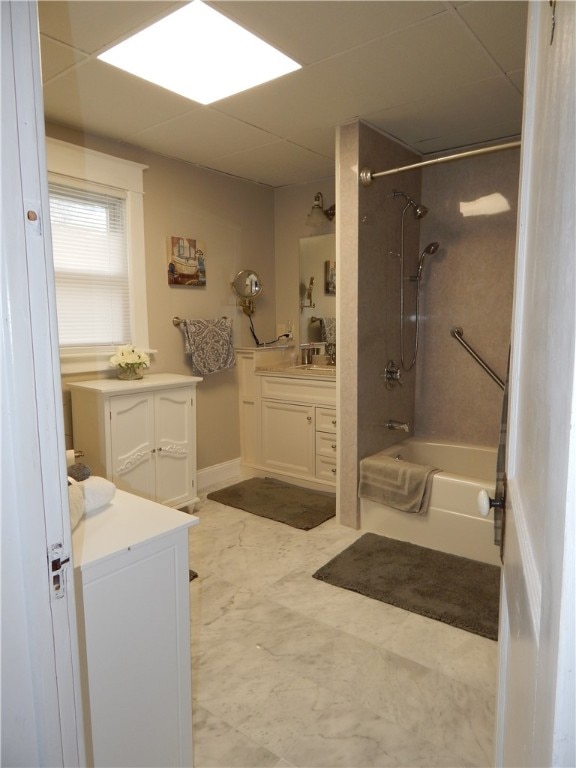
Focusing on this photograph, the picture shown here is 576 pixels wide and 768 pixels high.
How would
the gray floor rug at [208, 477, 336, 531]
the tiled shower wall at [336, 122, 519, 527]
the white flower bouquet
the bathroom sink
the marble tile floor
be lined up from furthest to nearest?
1. the bathroom sink
2. the gray floor rug at [208, 477, 336, 531]
3. the white flower bouquet
4. the tiled shower wall at [336, 122, 519, 527]
5. the marble tile floor

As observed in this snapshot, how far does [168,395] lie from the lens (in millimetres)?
2979

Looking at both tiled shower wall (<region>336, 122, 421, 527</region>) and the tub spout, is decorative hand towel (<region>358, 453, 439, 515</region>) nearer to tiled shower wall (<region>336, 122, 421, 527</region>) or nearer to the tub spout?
tiled shower wall (<region>336, 122, 421, 527</region>)

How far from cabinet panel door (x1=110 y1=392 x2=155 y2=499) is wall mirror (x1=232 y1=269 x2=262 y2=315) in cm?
124

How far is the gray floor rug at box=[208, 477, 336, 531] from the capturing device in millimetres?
3096

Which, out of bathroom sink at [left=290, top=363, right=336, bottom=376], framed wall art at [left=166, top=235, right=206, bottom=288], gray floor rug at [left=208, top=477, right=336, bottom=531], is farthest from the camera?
bathroom sink at [left=290, top=363, right=336, bottom=376]

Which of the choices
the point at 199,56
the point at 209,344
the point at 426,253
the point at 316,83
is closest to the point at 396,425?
the point at 426,253

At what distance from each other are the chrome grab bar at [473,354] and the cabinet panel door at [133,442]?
78.0 inches

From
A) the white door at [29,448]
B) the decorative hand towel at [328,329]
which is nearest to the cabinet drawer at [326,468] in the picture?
the decorative hand towel at [328,329]

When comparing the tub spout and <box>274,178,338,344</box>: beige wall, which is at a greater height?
<box>274,178,338,344</box>: beige wall

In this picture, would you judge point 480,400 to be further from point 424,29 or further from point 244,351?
point 424,29

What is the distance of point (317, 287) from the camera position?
3830mm

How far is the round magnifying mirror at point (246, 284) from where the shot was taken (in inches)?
147

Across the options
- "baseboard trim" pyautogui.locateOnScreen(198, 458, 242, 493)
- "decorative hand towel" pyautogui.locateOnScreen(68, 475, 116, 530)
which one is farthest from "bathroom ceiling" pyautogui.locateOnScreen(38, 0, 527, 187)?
"baseboard trim" pyautogui.locateOnScreen(198, 458, 242, 493)

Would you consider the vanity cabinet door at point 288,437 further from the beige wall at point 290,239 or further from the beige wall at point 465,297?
the beige wall at point 465,297
